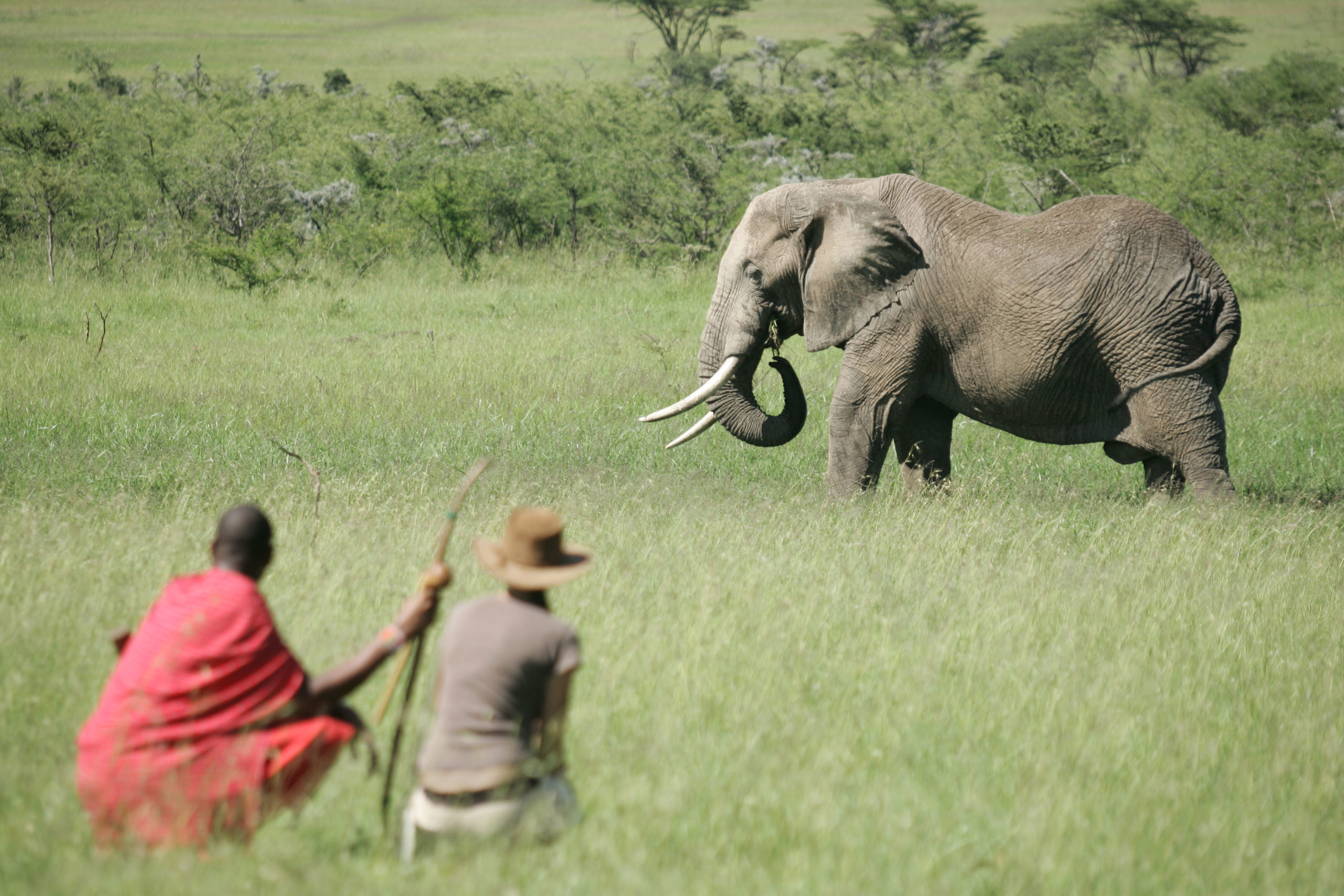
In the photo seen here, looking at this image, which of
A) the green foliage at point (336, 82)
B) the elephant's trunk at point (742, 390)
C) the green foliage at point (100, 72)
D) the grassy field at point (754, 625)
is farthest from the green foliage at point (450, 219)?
the green foliage at point (336, 82)

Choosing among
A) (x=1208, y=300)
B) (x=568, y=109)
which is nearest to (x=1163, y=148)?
(x=568, y=109)

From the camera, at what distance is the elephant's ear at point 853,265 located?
720 centimetres

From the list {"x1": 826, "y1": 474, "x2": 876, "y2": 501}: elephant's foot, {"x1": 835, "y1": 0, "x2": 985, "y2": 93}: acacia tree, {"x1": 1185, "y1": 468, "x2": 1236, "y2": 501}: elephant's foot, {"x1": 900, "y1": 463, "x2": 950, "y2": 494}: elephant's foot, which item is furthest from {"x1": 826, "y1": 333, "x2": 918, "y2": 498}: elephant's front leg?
{"x1": 835, "y1": 0, "x2": 985, "y2": 93}: acacia tree

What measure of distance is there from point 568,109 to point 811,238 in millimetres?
20329

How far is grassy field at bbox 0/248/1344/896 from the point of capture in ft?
10.9

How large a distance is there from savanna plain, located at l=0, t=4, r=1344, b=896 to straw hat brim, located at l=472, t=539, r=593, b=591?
64 centimetres

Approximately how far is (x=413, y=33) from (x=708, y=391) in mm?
50356

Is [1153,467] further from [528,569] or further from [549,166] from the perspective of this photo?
[549,166]

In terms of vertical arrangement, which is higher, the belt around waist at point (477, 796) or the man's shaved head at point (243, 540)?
the man's shaved head at point (243, 540)

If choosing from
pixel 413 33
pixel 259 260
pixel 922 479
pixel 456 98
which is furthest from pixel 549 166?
pixel 413 33

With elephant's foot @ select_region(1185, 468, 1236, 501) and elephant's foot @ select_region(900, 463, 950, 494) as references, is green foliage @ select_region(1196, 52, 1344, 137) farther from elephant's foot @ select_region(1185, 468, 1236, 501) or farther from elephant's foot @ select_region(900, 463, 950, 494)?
elephant's foot @ select_region(1185, 468, 1236, 501)

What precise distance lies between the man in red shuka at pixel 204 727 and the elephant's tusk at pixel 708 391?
4.54 metres

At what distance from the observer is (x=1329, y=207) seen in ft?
63.1

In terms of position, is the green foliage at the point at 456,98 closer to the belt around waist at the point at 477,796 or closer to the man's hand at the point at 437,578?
the man's hand at the point at 437,578
